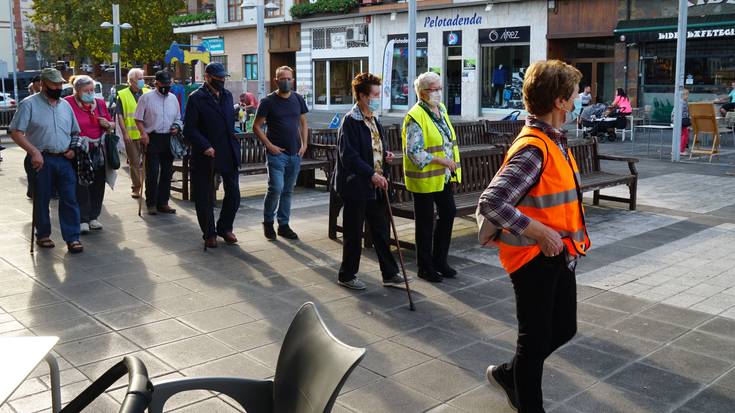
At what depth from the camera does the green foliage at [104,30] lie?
4788 centimetres

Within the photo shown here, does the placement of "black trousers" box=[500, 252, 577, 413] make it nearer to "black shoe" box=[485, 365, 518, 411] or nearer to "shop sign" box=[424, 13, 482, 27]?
"black shoe" box=[485, 365, 518, 411]

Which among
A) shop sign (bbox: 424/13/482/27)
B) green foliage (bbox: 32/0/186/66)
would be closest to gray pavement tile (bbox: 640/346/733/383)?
shop sign (bbox: 424/13/482/27)

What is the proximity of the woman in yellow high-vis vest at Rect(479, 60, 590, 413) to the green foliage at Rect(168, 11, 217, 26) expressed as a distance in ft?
144

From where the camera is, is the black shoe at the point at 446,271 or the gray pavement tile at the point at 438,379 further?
the black shoe at the point at 446,271

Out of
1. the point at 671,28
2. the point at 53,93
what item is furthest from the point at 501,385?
the point at 671,28

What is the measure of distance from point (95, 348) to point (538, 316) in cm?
294

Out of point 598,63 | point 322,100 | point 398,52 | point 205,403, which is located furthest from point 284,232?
point 322,100

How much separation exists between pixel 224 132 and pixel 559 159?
17.0 ft

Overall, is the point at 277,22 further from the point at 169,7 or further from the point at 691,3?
the point at 691,3

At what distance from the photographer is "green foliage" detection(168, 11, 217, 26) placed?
4570 cm

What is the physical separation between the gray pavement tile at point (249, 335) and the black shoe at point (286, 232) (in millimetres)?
2975

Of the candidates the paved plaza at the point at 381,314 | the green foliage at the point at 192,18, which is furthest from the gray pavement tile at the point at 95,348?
the green foliage at the point at 192,18

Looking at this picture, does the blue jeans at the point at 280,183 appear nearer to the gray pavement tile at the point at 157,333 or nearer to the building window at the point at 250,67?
the gray pavement tile at the point at 157,333

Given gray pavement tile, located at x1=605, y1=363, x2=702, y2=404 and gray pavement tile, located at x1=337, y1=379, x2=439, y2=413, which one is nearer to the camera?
gray pavement tile, located at x1=337, y1=379, x2=439, y2=413
